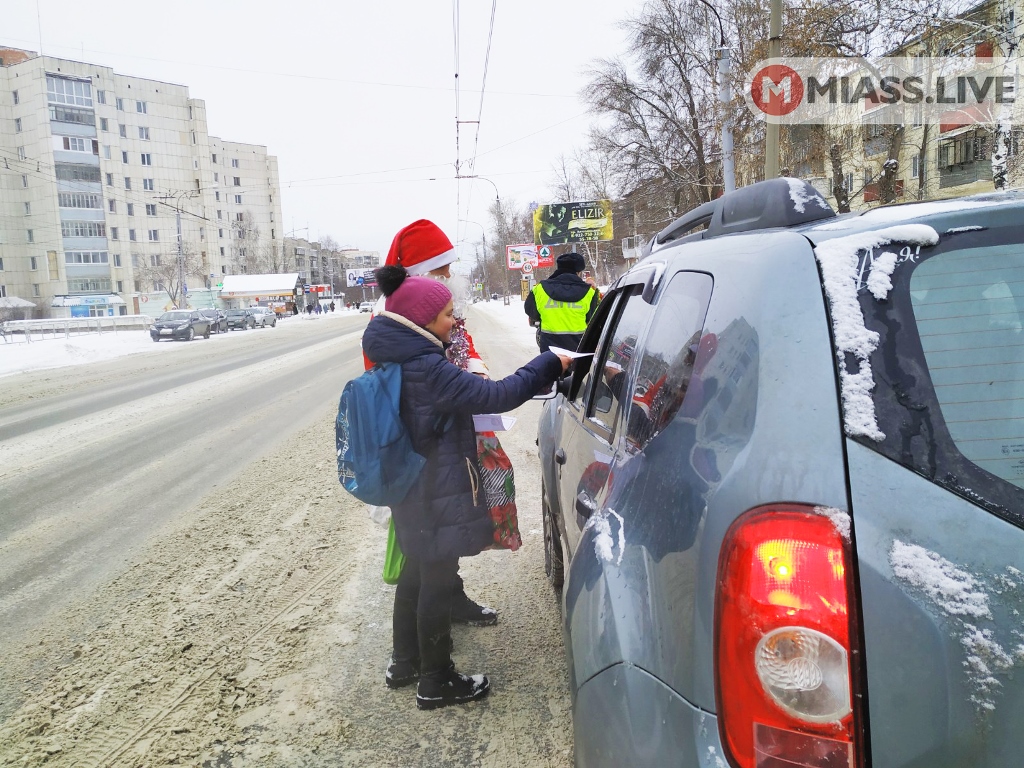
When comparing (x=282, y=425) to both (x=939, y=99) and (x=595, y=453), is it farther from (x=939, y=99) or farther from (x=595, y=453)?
(x=939, y=99)

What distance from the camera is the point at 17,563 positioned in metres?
4.38

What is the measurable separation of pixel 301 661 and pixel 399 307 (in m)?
1.70

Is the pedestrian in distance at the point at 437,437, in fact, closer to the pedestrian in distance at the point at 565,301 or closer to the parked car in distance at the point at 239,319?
the pedestrian in distance at the point at 565,301

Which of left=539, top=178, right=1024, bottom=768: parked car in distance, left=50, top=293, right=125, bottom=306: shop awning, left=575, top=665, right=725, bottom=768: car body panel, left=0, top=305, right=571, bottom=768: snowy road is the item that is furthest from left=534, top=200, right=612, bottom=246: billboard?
left=50, top=293, right=125, bottom=306: shop awning

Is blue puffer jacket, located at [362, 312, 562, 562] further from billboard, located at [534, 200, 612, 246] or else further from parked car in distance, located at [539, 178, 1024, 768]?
billboard, located at [534, 200, 612, 246]

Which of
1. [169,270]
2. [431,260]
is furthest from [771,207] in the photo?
[169,270]

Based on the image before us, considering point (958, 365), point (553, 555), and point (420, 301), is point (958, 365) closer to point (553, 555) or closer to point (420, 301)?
point (420, 301)

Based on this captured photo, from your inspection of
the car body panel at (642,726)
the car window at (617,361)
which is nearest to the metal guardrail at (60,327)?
the car window at (617,361)

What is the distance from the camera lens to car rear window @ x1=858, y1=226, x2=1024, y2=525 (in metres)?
1.11

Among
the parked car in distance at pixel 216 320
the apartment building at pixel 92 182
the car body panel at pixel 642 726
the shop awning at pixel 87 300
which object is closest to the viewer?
the car body panel at pixel 642 726

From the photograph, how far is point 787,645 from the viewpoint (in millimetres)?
1098

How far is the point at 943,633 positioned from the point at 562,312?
6.31 metres

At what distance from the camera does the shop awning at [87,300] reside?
67.9 metres

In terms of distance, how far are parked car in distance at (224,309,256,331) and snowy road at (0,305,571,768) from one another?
3924 centimetres
